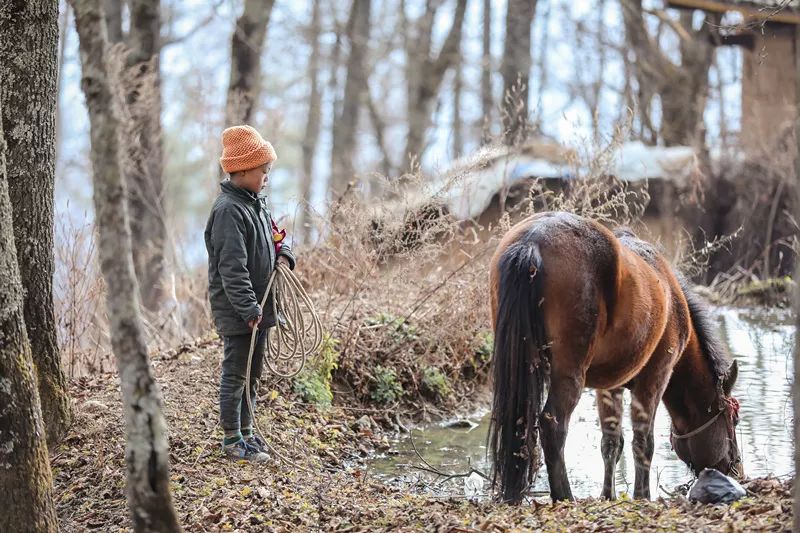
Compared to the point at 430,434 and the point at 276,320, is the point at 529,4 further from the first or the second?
the point at 276,320

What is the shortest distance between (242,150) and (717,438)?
11.7ft

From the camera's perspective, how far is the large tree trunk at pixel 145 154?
1260cm

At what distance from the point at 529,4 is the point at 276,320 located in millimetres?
11576

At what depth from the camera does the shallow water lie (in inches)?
237

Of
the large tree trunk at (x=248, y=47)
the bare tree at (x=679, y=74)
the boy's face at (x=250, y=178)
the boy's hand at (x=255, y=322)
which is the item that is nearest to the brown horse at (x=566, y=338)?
the boy's hand at (x=255, y=322)

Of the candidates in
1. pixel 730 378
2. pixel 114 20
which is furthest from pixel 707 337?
pixel 114 20

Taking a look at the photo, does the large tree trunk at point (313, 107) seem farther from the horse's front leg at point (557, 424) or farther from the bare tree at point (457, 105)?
the horse's front leg at point (557, 424)

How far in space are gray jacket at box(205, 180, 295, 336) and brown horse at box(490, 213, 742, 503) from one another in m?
1.46

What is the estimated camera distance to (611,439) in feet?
18.2

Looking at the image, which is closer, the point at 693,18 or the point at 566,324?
the point at 566,324

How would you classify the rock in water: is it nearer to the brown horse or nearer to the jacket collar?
the brown horse

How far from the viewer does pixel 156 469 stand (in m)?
3.46

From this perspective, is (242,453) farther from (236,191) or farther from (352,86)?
(352,86)

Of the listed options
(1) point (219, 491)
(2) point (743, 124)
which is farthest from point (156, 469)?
(2) point (743, 124)
